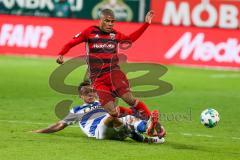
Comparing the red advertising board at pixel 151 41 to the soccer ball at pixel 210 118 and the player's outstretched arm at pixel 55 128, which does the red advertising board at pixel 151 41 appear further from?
the player's outstretched arm at pixel 55 128

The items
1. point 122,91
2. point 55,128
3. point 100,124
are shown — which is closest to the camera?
point 100,124

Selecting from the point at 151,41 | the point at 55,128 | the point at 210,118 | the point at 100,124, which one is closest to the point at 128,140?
the point at 100,124

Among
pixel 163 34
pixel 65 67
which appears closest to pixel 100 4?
pixel 163 34

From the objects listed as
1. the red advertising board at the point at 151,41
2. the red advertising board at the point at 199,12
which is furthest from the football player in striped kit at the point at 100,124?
the red advertising board at the point at 199,12

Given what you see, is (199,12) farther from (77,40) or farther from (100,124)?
(100,124)

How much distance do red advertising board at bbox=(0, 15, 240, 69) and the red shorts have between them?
1417 centimetres

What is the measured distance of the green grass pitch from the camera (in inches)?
457

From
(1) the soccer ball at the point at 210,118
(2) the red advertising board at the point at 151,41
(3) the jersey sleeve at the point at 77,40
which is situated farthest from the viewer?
(2) the red advertising board at the point at 151,41

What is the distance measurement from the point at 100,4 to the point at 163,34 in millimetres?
6358

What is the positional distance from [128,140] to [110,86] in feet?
3.26

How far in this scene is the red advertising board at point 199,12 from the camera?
107ft

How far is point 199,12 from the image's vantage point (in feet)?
108

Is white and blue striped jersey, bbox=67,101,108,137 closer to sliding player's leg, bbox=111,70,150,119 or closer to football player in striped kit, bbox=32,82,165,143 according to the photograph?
football player in striped kit, bbox=32,82,165,143

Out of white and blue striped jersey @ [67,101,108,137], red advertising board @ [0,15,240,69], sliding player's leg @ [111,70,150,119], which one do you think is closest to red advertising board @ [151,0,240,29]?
red advertising board @ [0,15,240,69]
